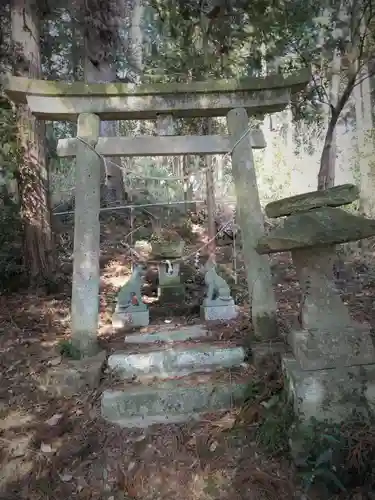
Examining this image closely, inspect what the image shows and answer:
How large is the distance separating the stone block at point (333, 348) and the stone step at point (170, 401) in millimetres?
847

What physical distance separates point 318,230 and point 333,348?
989mm

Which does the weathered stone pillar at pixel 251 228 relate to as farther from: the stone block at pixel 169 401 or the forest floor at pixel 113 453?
the stone block at pixel 169 401

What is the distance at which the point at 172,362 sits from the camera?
161 inches

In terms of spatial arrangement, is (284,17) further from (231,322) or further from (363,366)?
(363,366)

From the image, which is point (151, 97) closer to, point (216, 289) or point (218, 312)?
point (216, 289)

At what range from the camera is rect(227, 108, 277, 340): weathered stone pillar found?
4.16 m

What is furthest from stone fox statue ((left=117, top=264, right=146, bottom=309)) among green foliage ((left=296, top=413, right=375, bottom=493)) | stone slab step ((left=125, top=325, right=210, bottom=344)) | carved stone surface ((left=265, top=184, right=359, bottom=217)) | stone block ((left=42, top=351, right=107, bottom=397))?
green foliage ((left=296, top=413, right=375, bottom=493))

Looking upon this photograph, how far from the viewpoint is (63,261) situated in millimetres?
8219

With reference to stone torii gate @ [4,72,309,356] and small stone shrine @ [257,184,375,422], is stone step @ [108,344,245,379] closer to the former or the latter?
stone torii gate @ [4,72,309,356]

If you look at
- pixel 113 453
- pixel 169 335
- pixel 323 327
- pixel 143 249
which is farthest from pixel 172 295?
pixel 323 327

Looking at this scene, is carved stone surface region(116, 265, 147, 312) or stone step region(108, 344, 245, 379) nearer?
stone step region(108, 344, 245, 379)

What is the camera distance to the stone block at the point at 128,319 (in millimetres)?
5354

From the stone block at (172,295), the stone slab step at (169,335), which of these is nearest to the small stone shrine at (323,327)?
the stone slab step at (169,335)

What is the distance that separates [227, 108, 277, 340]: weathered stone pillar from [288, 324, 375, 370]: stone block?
1.02m
